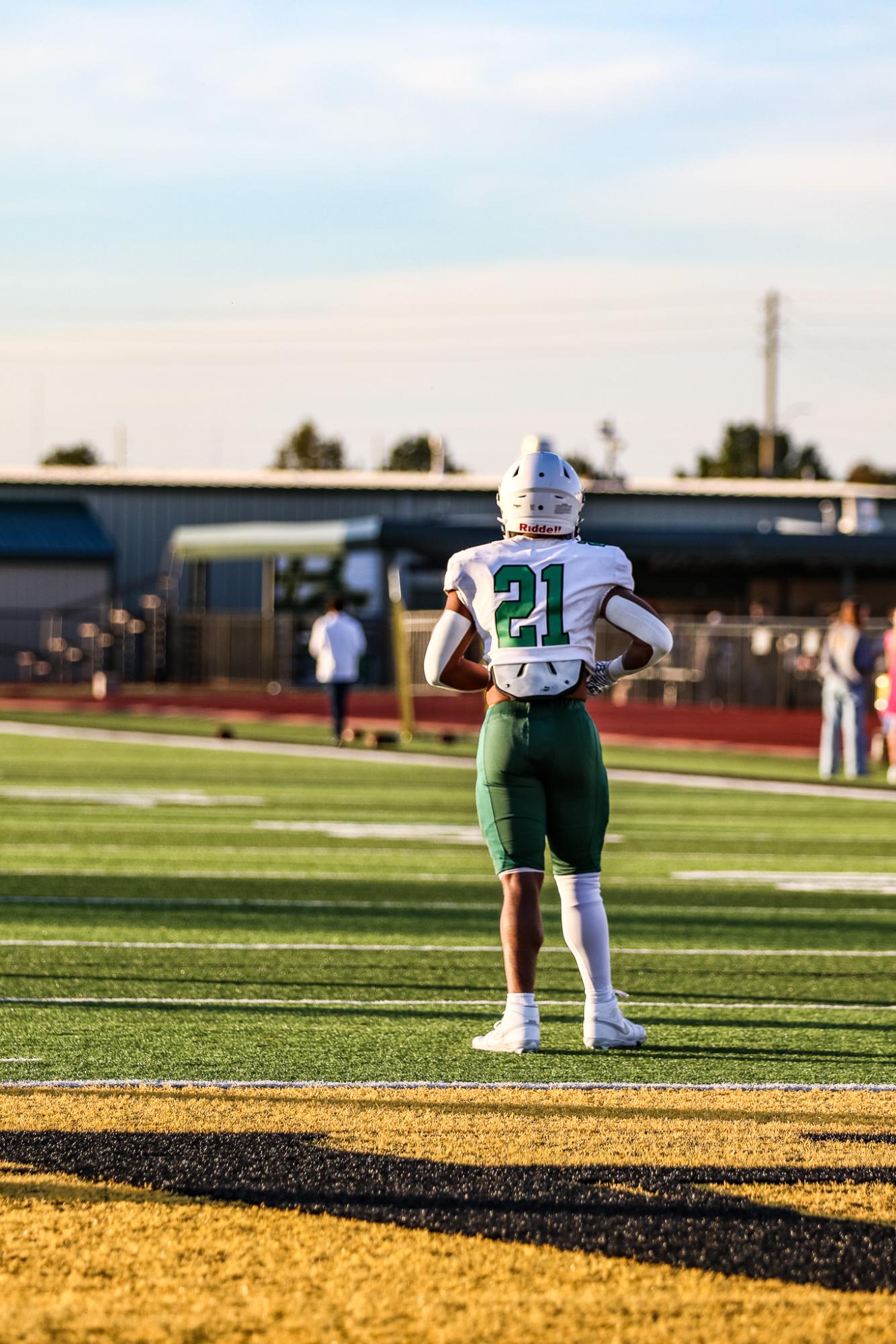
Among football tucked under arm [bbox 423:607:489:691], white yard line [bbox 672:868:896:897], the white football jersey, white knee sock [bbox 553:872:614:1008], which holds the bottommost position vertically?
white yard line [bbox 672:868:896:897]

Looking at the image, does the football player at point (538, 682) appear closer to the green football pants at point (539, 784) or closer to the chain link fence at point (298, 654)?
the green football pants at point (539, 784)

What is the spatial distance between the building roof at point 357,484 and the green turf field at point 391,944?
3798cm

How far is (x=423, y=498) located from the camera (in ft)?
186

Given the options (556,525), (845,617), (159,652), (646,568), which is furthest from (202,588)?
Result: (556,525)

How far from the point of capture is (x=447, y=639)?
7.07 meters

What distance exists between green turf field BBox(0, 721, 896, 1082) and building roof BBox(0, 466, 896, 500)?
38.0 m

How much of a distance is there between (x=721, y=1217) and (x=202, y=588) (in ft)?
158

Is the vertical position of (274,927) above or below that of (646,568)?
below

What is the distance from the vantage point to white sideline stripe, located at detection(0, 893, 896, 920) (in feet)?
37.4

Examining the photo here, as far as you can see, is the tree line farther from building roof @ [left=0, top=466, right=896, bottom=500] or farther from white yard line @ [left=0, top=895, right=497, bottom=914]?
white yard line @ [left=0, top=895, right=497, bottom=914]

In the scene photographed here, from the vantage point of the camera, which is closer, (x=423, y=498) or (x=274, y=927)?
(x=274, y=927)

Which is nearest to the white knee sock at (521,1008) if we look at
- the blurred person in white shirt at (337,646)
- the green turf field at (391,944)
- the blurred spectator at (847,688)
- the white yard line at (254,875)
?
the green turf field at (391,944)

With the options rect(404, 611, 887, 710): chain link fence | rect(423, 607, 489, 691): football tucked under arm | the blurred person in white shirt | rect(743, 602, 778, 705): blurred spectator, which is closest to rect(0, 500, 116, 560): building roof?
rect(404, 611, 887, 710): chain link fence

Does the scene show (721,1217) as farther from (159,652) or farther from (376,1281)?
(159,652)
